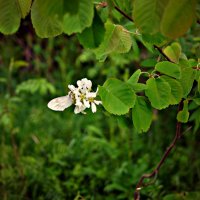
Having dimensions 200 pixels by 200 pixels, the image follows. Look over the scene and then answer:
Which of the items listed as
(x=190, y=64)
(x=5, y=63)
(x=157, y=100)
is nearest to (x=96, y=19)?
(x=157, y=100)

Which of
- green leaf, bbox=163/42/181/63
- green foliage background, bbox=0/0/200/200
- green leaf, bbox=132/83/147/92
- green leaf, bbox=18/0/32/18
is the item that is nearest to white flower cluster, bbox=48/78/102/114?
green leaf, bbox=132/83/147/92

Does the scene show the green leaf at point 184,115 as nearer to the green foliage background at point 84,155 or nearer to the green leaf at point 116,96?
the green leaf at point 116,96

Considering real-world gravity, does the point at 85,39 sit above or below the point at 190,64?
above

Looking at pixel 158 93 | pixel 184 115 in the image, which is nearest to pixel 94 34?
pixel 158 93

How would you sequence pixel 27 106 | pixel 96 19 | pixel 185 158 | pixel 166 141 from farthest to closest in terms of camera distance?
pixel 27 106
pixel 166 141
pixel 185 158
pixel 96 19

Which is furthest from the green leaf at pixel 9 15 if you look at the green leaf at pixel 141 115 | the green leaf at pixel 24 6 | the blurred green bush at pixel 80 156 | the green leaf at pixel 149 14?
the blurred green bush at pixel 80 156

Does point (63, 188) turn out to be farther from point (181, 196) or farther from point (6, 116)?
point (181, 196)

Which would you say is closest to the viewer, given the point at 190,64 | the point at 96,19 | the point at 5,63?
the point at 96,19

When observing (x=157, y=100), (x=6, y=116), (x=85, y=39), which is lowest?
(x=6, y=116)

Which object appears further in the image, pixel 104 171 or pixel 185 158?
pixel 185 158
